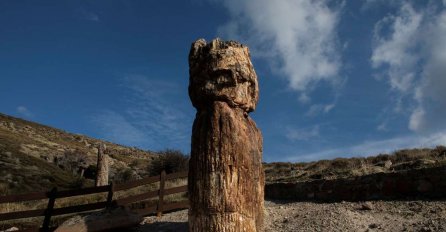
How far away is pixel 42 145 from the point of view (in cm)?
4859

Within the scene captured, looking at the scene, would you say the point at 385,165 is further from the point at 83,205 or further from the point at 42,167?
the point at 42,167

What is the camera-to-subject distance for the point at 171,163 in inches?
1123

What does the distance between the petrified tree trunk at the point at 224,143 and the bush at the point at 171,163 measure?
66.5 ft

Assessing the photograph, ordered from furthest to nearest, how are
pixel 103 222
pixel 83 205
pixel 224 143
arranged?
pixel 83 205
pixel 103 222
pixel 224 143

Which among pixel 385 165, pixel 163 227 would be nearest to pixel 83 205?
pixel 163 227

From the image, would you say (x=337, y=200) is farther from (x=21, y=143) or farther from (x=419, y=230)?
(x=21, y=143)

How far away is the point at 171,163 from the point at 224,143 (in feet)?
70.7

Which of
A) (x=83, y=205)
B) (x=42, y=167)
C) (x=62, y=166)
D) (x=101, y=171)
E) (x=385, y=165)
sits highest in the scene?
(x=62, y=166)

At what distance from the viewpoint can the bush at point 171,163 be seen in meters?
28.3

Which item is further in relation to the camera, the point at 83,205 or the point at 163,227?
the point at 83,205

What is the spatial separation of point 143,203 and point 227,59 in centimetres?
1061

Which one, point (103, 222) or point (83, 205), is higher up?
point (83, 205)

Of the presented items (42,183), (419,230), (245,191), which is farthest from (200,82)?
(42,183)

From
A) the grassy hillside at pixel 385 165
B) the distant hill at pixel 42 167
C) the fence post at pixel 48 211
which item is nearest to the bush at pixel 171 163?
the distant hill at pixel 42 167
